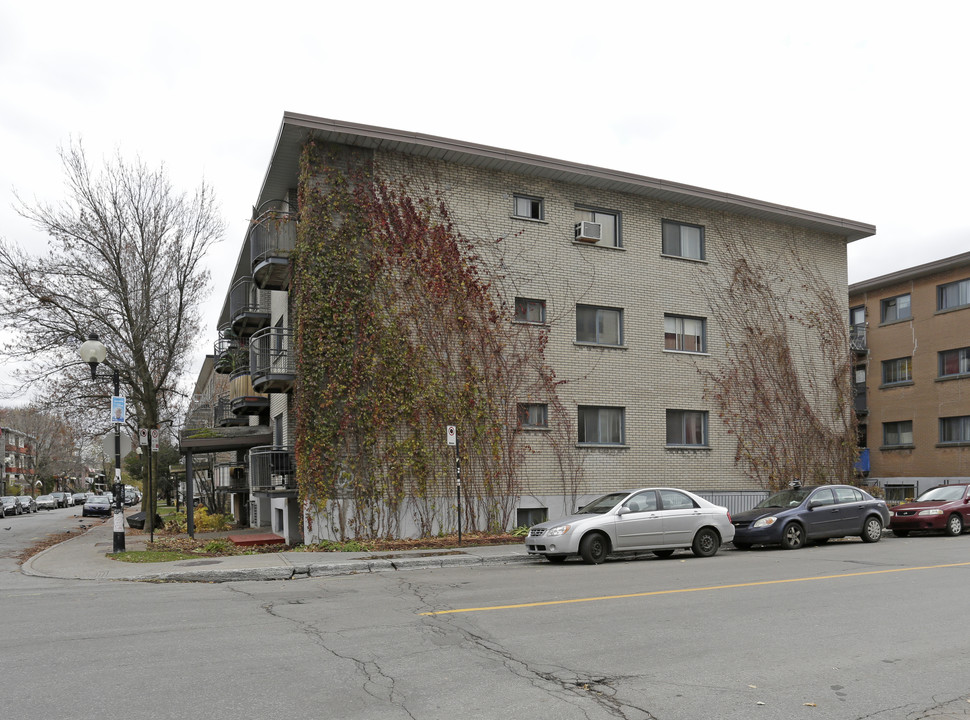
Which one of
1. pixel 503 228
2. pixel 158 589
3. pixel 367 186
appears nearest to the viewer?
pixel 158 589

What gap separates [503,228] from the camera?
70.0ft

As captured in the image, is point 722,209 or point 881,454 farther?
point 881,454

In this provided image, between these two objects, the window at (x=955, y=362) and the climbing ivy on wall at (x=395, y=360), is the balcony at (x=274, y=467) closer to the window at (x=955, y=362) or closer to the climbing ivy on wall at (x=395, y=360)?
the climbing ivy on wall at (x=395, y=360)

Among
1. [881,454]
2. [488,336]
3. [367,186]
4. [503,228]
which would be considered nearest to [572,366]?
[488,336]

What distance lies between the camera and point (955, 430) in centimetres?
3325

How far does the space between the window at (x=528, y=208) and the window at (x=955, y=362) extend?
2131cm

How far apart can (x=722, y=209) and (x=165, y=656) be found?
21648 mm

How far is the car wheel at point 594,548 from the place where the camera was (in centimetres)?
1462

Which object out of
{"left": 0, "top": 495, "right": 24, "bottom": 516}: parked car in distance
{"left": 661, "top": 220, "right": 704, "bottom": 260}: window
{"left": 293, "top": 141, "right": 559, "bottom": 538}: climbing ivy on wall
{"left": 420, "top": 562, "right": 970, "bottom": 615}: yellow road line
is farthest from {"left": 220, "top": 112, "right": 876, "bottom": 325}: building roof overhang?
{"left": 0, "top": 495, "right": 24, "bottom": 516}: parked car in distance

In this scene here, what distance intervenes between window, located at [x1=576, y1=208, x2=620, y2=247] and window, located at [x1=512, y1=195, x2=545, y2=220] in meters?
1.19

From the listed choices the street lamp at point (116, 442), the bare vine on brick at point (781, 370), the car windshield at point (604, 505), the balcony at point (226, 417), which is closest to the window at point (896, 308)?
the bare vine on brick at point (781, 370)

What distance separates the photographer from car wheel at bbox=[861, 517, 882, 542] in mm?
18531

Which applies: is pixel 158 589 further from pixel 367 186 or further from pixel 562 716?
pixel 367 186

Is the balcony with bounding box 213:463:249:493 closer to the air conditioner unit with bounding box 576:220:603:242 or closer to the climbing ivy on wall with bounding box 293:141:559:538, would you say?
the climbing ivy on wall with bounding box 293:141:559:538
